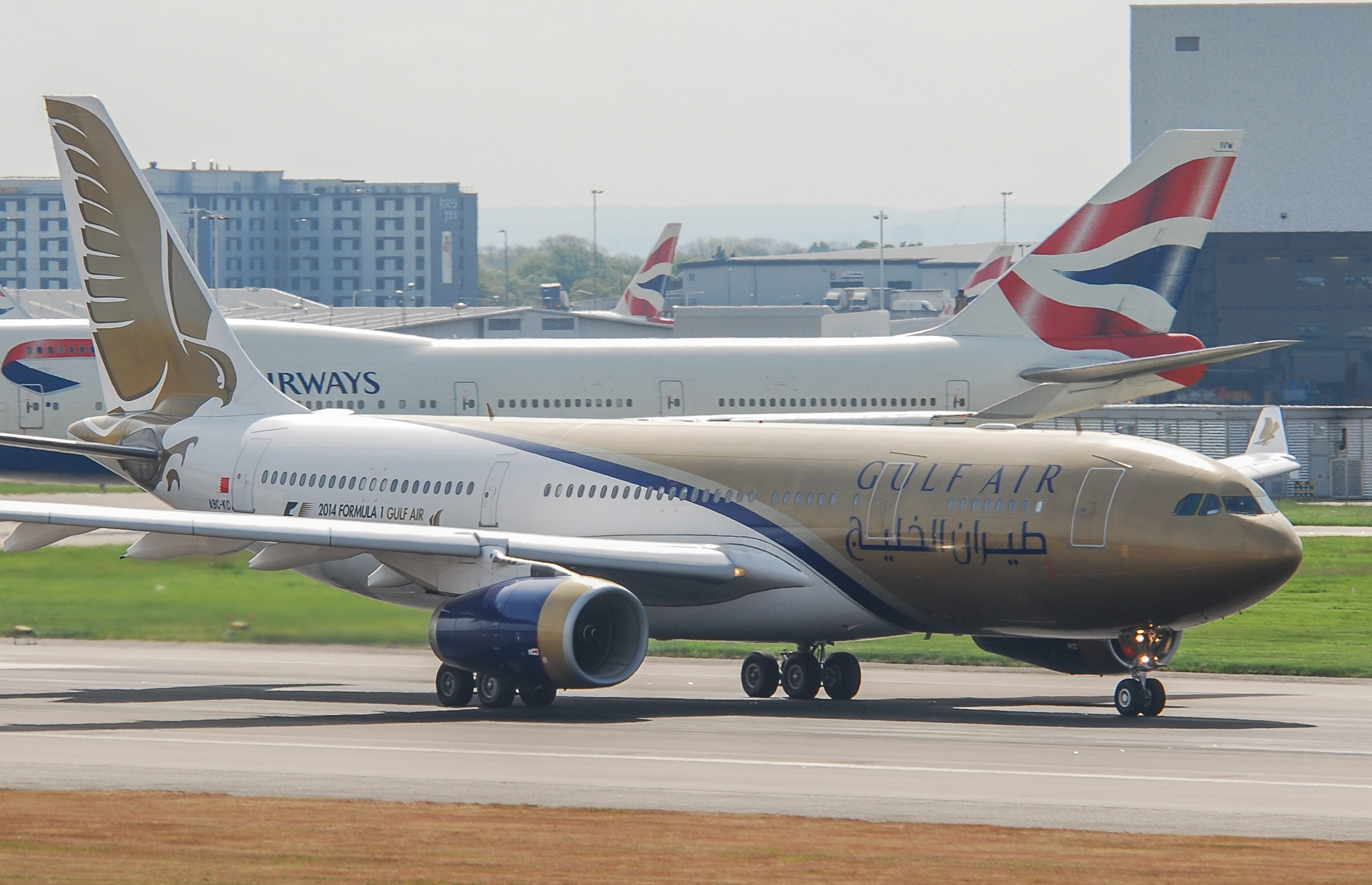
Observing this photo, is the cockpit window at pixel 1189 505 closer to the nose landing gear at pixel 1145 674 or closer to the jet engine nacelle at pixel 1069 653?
the nose landing gear at pixel 1145 674

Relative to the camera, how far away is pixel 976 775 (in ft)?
63.5

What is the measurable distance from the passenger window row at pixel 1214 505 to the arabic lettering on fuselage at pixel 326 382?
31.6 meters

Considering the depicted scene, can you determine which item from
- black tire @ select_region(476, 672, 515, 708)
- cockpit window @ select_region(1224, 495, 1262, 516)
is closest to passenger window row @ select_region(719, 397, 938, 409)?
black tire @ select_region(476, 672, 515, 708)

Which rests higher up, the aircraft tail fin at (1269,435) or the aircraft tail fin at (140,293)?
the aircraft tail fin at (140,293)

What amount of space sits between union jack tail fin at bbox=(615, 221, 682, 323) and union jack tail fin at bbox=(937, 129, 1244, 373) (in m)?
86.8

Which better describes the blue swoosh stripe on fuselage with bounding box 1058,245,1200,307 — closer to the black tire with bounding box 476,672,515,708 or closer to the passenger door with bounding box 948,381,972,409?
the passenger door with bounding box 948,381,972,409

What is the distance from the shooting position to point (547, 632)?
24.0 m

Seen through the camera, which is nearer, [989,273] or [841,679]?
[841,679]

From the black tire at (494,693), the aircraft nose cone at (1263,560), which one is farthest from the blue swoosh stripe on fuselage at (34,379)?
the aircraft nose cone at (1263,560)

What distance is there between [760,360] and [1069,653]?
1001 inches

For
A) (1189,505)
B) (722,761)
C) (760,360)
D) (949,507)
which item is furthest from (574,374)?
(722,761)

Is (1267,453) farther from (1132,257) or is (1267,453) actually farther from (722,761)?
(1132,257)

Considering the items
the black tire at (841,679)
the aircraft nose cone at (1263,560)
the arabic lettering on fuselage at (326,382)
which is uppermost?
the arabic lettering on fuselage at (326,382)

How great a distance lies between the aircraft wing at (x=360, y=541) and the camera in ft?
80.6
